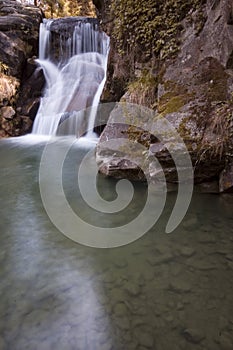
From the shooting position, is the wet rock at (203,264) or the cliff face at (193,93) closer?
the wet rock at (203,264)

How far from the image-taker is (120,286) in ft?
7.41

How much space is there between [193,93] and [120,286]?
3.24 meters

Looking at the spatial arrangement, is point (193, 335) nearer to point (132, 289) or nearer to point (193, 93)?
point (132, 289)

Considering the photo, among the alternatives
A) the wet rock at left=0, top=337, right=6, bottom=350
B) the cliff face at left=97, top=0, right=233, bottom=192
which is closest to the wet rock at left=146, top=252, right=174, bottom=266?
the wet rock at left=0, top=337, right=6, bottom=350

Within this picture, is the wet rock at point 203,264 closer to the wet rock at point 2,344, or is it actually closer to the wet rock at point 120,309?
the wet rock at point 120,309

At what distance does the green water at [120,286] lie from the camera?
180 cm

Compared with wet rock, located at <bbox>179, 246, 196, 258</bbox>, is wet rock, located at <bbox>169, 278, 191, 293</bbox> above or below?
above

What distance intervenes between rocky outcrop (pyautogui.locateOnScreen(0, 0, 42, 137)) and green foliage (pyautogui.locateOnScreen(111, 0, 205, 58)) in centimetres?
466

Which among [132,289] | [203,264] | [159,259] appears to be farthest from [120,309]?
[203,264]

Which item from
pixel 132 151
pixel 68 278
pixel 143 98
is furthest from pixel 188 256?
pixel 143 98

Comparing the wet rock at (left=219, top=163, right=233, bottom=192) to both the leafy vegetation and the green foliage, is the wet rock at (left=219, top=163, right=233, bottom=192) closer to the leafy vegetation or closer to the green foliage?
the green foliage

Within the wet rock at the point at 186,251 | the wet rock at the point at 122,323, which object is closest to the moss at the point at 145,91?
the wet rock at the point at 186,251

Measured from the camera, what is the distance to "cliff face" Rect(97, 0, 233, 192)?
3.82 meters

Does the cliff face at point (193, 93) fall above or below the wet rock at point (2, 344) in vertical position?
above
